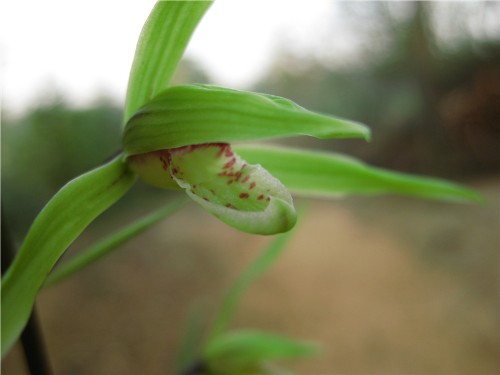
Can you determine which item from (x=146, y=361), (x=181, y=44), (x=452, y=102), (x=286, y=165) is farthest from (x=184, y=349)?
(x=452, y=102)

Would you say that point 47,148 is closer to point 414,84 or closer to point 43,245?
point 43,245

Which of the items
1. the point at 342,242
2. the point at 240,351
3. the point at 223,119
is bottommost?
the point at 342,242

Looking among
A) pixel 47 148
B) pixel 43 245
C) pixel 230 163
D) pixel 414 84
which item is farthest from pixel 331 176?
pixel 414 84

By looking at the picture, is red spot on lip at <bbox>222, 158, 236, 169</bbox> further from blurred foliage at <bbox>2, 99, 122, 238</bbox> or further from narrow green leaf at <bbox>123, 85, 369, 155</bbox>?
blurred foliage at <bbox>2, 99, 122, 238</bbox>

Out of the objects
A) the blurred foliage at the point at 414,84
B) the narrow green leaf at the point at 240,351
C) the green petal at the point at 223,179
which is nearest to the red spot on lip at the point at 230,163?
the green petal at the point at 223,179

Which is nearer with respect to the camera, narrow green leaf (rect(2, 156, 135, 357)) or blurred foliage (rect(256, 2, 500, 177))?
narrow green leaf (rect(2, 156, 135, 357))

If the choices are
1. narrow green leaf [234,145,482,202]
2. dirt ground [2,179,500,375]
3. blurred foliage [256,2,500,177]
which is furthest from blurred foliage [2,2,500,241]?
narrow green leaf [234,145,482,202]

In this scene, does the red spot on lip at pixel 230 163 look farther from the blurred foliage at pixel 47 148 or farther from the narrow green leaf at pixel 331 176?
the blurred foliage at pixel 47 148
